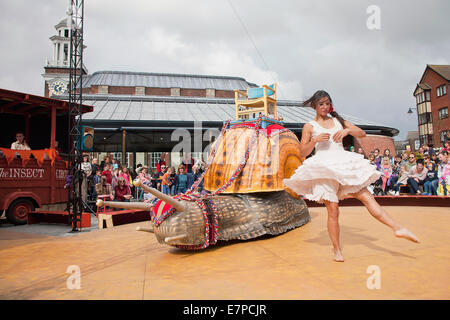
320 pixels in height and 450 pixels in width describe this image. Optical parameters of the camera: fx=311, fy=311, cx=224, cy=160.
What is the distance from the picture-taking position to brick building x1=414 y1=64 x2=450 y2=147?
29750 mm

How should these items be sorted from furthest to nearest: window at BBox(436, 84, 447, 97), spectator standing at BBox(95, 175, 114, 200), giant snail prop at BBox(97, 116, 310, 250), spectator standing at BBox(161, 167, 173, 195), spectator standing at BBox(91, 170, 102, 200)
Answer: window at BBox(436, 84, 447, 97) → spectator standing at BBox(161, 167, 173, 195) → spectator standing at BBox(91, 170, 102, 200) → spectator standing at BBox(95, 175, 114, 200) → giant snail prop at BBox(97, 116, 310, 250)

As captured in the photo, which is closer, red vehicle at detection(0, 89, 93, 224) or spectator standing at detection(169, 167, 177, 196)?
red vehicle at detection(0, 89, 93, 224)

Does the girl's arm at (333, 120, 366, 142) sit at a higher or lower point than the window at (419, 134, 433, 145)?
lower

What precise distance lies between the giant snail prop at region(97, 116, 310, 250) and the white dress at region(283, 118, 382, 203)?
0.97 metres

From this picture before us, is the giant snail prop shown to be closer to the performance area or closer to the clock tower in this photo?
the performance area

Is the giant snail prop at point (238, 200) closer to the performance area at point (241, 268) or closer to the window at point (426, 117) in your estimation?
the performance area at point (241, 268)

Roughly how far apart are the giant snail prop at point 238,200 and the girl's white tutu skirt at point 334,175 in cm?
101

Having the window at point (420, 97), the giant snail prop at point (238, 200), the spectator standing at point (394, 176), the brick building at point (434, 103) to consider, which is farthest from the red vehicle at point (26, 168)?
the window at point (420, 97)

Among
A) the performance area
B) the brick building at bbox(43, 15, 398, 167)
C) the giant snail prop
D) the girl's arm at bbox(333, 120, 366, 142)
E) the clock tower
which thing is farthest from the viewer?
the clock tower

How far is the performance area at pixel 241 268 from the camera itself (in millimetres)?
2184

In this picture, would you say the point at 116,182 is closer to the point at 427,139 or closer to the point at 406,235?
the point at 406,235

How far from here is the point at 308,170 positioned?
311 centimetres

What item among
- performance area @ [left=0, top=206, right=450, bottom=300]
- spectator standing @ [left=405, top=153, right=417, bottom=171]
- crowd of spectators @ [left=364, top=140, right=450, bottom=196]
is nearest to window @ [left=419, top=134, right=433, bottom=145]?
crowd of spectators @ [left=364, top=140, right=450, bottom=196]
